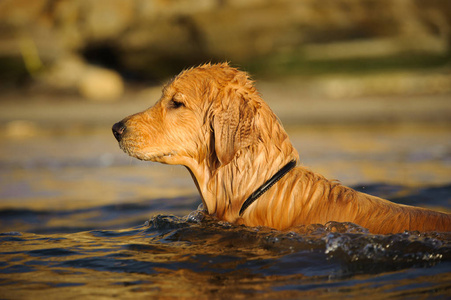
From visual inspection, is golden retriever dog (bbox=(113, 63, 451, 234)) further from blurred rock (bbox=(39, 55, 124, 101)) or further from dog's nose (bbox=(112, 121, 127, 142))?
blurred rock (bbox=(39, 55, 124, 101))

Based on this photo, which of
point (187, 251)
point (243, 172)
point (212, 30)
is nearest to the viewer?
point (187, 251)

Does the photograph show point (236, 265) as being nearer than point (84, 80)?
Yes

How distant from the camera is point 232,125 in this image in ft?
18.6

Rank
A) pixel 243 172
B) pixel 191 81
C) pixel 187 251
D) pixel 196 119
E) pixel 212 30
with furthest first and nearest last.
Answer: pixel 212 30 < pixel 191 81 < pixel 196 119 < pixel 243 172 < pixel 187 251

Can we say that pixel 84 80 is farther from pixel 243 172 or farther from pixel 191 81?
pixel 243 172

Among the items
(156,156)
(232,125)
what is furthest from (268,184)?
→ (156,156)

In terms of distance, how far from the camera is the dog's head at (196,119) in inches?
225

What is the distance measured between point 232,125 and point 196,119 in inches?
17.8

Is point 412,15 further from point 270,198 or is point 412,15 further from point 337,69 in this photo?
point 270,198

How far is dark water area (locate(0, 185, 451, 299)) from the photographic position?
462cm

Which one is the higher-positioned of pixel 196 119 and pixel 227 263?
pixel 196 119

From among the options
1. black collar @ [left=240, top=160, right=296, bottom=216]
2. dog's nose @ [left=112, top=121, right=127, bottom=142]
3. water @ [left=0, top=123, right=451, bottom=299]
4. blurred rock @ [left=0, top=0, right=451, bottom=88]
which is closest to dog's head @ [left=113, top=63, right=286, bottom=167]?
dog's nose @ [left=112, top=121, right=127, bottom=142]

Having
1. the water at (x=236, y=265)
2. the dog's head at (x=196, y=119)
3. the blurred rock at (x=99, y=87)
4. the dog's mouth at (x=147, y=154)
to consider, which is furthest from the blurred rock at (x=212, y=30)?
the water at (x=236, y=265)

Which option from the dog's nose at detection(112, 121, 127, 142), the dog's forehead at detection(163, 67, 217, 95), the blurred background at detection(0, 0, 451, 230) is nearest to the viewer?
the dog's forehead at detection(163, 67, 217, 95)
